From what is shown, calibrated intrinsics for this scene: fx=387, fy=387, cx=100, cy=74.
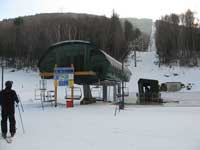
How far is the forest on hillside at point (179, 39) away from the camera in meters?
72.3

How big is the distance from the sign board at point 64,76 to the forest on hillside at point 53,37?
48074mm

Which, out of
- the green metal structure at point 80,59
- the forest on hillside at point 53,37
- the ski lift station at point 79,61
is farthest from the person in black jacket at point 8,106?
the forest on hillside at point 53,37

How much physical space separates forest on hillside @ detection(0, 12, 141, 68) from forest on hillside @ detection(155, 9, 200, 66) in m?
7.32

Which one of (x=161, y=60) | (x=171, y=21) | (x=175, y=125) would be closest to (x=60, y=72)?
(x=175, y=125)

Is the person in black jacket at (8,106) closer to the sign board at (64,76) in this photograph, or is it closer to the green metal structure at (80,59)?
the sign board at (64,76)

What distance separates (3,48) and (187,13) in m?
40.3

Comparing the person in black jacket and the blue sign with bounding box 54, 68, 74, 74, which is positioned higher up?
the blue sign with bounding box 54, 68, 74, 74

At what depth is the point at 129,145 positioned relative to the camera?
8.60m

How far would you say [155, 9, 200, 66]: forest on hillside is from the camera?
237 feet

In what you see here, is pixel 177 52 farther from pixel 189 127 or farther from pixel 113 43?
pixel 189 127

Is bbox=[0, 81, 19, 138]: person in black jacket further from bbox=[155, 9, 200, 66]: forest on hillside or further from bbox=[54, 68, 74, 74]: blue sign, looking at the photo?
bbox=[155, 9, 200, 66]: forest on hillside

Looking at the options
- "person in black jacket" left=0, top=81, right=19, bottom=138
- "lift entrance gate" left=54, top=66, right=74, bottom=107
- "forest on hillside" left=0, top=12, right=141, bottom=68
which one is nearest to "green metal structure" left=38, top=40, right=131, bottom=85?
"lift entrance gate" left=54, top=66, right=74, bottom=107

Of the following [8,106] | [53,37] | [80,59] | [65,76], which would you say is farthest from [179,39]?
[8,106]

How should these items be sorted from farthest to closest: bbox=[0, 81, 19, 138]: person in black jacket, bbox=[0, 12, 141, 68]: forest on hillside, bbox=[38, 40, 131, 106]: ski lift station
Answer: bbox=[0, 12, 141, 68]: forest on hillside < bbox=[38, 40, 131, 106]: ski lift station < bbox=[0, 81, 19, 138]: person in black jacket
